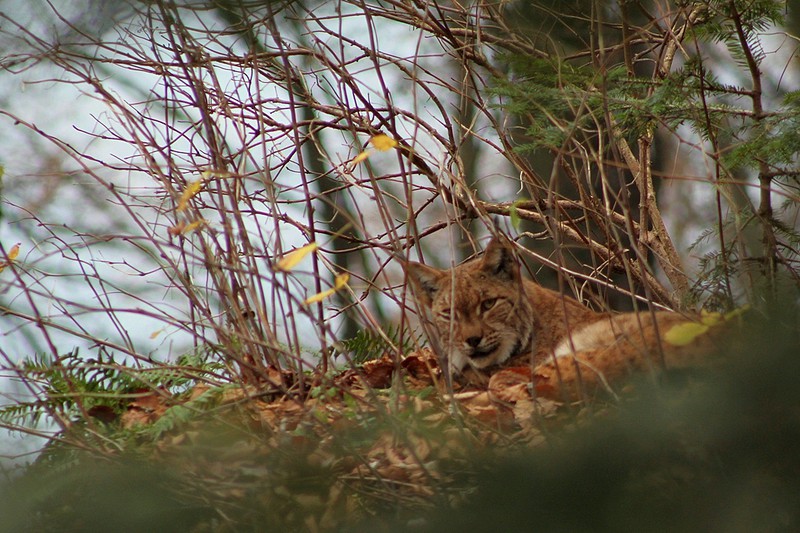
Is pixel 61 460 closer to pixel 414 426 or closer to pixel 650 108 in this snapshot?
pixel 414 426

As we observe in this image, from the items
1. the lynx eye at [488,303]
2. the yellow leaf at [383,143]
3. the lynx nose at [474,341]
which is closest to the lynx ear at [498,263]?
the lynx eye at [488,303]

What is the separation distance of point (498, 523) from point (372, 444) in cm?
65

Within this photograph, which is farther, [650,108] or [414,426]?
[650,108]

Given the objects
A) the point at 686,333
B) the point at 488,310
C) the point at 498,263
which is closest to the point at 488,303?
the point at 488,310

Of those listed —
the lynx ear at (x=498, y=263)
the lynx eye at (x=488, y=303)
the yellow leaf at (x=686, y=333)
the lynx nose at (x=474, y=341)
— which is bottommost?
the lynx nose at (x=474, y=341)

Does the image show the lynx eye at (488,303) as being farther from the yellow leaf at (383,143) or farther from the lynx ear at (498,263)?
the yellow leaf at (383,143)

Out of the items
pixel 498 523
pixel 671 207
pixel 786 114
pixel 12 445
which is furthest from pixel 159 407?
pixel 671 207

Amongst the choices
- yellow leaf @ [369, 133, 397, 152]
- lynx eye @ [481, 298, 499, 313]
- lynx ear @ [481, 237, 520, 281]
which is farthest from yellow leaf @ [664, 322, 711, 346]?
lynx eye @ [481, 298, 499, 313]

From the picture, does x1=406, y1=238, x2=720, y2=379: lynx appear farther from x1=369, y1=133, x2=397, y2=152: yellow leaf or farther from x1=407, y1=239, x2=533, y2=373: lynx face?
x1=369, y1=133, x2=397, y2=152: yellow leaf

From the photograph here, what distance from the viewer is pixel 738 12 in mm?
3576

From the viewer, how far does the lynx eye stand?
4.98 metres

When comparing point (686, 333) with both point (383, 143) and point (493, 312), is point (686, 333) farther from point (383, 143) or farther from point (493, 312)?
point (493, 312)

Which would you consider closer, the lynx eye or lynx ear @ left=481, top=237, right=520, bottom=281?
lynx ear @ left=481, top=237, right=520, bottom=281

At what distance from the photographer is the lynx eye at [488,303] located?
4980 mm
